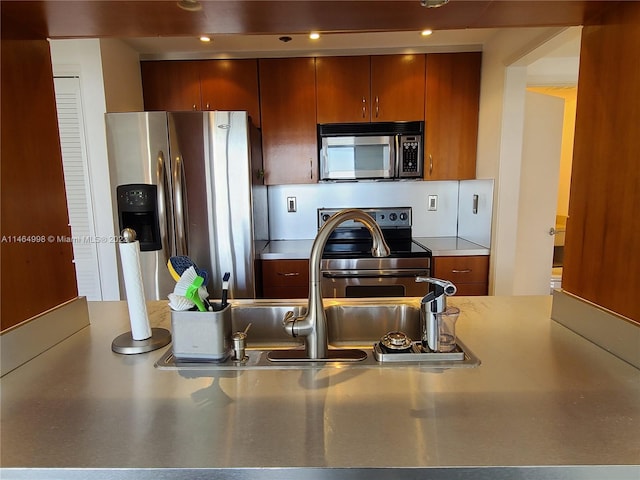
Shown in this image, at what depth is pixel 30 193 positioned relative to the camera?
0.99 m

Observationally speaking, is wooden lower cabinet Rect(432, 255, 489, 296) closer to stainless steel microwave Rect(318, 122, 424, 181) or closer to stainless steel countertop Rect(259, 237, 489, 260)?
stainless steel countertop Rect(259, 237, 489, 260)

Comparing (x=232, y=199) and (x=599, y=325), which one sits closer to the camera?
(x=599, y=325)

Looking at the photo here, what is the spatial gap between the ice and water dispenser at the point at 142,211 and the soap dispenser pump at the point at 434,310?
1872mm

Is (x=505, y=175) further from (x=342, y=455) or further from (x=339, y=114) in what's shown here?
(x=342, y=455)

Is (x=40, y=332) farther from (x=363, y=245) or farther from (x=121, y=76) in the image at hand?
(x=363, y=245)

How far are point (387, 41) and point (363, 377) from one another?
2.53 meters

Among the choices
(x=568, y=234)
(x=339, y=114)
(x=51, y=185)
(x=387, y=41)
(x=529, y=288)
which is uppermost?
Result: (x=387, y=41)

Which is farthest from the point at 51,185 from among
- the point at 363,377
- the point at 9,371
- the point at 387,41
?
the point at 387,41

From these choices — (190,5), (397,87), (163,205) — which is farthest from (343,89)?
(190,5)

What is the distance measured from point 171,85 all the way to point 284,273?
1.66 m

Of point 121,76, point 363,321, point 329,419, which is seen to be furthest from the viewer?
point 121,76

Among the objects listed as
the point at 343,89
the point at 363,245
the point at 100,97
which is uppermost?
the point at 343,89

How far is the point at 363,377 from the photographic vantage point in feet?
2.74

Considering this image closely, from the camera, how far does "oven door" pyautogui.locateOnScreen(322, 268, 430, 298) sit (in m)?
2.54
